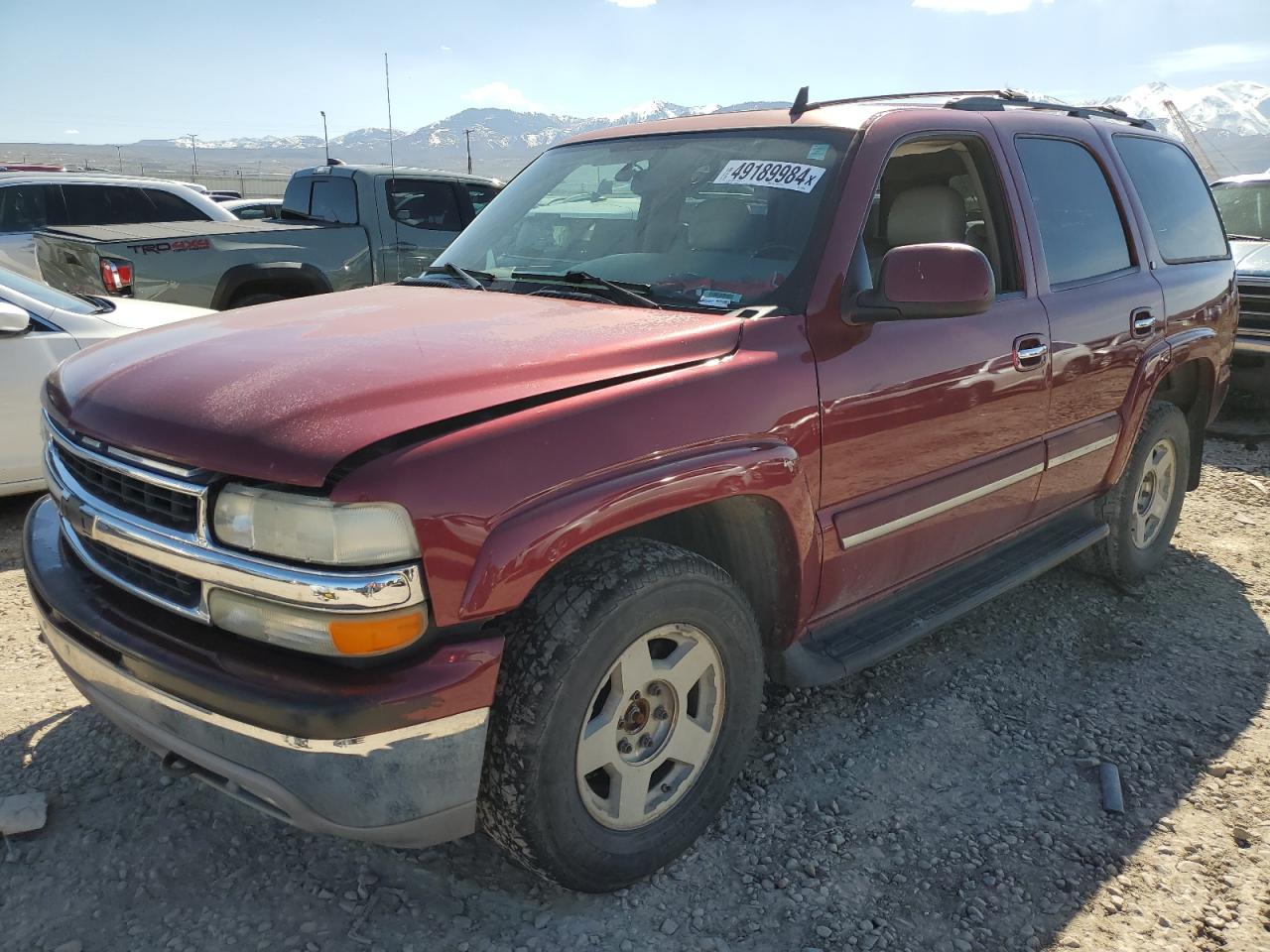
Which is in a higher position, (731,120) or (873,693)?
(731,120)

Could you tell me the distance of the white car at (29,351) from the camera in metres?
4.72

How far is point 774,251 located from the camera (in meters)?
2.77

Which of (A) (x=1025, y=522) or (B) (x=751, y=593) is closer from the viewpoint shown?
(B) (x=751, y=593)

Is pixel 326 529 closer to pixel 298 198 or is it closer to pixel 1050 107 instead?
pixel 1050 107

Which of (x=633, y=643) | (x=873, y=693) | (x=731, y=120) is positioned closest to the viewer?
(x=633, y=643)

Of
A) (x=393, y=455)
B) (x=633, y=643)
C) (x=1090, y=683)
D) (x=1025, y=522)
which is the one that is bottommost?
(x=1090, y=683)

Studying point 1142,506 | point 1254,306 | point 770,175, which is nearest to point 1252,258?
point 1254,306

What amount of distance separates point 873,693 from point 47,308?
4508 millimetres

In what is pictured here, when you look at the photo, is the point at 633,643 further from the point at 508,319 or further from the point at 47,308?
the point at 47,308

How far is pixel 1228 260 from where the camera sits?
15.4 ft

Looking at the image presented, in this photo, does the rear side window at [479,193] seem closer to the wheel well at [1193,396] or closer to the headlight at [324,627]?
the wheel well at [1193,396]

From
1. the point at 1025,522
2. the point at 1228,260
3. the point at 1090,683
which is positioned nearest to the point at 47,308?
the point at 1025,522

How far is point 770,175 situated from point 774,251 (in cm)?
30

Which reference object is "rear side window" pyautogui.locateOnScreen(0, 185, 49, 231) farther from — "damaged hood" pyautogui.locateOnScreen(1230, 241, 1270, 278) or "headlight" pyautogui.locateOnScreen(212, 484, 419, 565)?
"damaged hood" pyautogui.locateOnScreen(1230, 241, 1270, 278)
